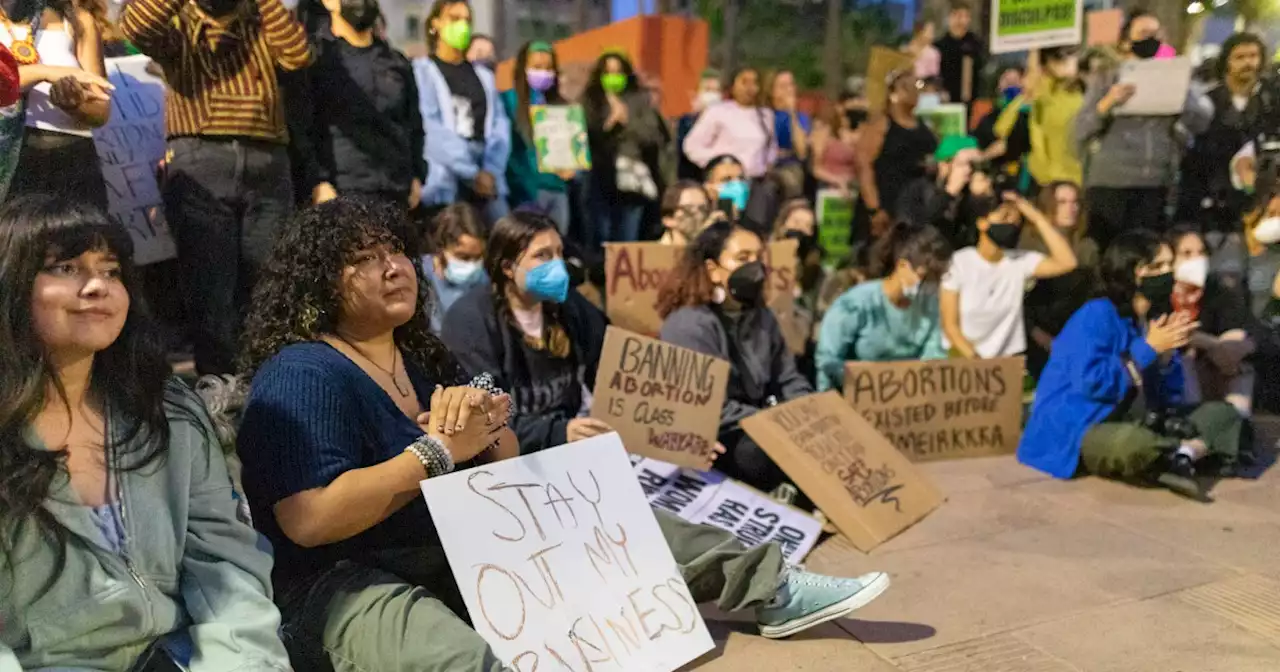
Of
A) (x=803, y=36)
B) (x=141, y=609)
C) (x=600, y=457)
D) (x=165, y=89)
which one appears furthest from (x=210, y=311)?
(x=803, y=36)

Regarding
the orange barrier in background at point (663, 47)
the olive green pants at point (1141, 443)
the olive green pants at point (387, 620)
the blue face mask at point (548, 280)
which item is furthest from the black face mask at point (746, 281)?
the orange barrier in background at point (663, 47)

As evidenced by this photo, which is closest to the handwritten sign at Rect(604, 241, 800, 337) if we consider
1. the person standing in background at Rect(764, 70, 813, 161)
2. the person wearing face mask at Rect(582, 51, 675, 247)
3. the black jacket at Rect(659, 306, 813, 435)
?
the black jacket at Rect(659, 306, 813, 435)

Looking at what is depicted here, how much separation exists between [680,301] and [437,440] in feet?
7.38

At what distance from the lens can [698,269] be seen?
4.44 m

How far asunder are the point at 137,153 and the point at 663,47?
34.2 feet

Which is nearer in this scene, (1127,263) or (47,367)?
(47,367)

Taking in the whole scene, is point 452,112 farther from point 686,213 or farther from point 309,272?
point 309,272

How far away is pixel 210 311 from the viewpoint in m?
3.68

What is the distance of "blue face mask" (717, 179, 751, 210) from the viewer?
20.6 ft

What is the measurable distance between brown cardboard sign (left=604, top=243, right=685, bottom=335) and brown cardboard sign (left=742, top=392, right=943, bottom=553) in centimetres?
123

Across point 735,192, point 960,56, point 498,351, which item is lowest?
point 498,351

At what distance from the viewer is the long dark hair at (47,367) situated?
1.86 m

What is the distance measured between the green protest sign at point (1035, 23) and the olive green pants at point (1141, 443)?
2810 mm

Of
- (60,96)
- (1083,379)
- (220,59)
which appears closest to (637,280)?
(1083,379)
